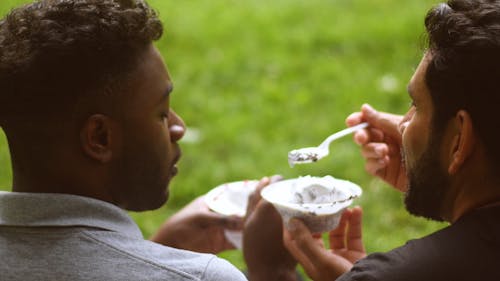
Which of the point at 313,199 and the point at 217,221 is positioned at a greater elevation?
the point at 313,199

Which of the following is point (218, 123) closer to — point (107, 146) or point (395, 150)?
point (395, 150)

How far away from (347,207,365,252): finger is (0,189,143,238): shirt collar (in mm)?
851

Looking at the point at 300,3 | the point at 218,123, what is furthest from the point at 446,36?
the point at 300,3

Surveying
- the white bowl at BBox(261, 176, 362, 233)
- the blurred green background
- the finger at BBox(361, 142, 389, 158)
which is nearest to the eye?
the white bowl at BBox(261, 176, 362, 233)

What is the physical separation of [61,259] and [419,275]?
750mm

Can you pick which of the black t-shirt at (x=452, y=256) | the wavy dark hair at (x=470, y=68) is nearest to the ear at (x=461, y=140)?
the wavy dark hair at (x=470, y=68)

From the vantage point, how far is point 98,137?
5.82ft

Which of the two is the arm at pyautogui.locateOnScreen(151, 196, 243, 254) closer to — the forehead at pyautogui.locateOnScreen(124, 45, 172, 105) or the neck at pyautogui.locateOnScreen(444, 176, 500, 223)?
the forehead at pyautogui.locateOnScreen(124, 45, 172, 105)

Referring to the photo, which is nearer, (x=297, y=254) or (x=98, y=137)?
(x=98, y=137)

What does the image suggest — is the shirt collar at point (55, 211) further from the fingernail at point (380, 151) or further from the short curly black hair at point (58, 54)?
the fingernail at point (380, 151)

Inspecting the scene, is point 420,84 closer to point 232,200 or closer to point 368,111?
point 368,111

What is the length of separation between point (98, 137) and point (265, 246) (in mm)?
712

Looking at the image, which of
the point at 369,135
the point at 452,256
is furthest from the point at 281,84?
the point at 452,256

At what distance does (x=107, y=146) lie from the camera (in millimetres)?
1791
